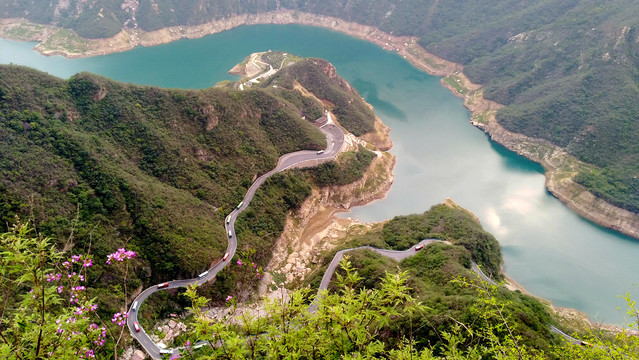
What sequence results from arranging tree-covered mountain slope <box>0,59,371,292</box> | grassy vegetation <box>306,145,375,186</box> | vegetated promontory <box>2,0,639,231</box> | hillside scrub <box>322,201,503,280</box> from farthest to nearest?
vegetated promontory <box>2,0,639,231</box>
grassy vegetation <box>306,145,375,186</box>
hillside scrub <box>322,201,503,280</box>
tree-covered mountain slope <box>0,59,371,292</box>

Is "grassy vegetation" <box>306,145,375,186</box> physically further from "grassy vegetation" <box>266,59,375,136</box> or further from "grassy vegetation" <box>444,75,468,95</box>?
"grassy vegetation" <box>444,75,468,95</box>

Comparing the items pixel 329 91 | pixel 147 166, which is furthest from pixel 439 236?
pixel 329 91

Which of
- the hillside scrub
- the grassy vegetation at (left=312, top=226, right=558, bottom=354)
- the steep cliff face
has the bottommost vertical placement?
the steep cliff face

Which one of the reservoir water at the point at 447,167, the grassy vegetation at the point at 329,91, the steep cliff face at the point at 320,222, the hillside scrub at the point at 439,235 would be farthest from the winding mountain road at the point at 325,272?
the reservoir water at the point at 447,167

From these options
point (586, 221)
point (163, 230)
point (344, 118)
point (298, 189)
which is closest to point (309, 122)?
point (344, 118)

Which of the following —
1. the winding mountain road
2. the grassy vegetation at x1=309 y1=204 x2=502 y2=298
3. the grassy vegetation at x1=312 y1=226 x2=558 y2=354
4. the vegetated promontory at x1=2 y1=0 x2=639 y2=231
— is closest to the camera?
the grassy vegetation at x1=312 y1=226 x2=558 y2=354

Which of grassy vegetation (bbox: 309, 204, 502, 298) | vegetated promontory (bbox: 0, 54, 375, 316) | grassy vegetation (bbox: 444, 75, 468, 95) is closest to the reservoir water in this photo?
grassy vegetation (bbox: 444, 75, 468, 95)
